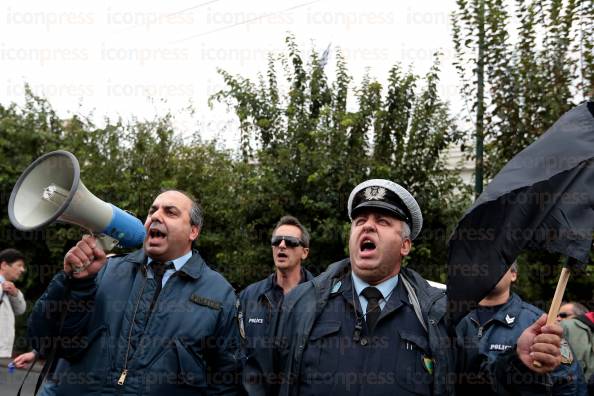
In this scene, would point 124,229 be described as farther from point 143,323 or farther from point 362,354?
point 362,354

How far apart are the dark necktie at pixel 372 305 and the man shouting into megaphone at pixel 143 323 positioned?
101 centimetres

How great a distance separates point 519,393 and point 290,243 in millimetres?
3834

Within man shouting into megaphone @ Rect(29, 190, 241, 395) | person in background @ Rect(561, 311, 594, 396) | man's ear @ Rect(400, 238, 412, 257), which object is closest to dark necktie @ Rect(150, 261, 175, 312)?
man shouting into megaphone @ Rect(29, 190, 241, 395)

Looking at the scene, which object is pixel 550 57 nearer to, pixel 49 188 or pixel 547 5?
pixel 547 5

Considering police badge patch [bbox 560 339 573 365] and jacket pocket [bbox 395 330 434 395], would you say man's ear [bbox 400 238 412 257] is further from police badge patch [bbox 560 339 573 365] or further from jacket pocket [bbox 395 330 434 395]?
police badge patch [bbox 560 339 573 365]

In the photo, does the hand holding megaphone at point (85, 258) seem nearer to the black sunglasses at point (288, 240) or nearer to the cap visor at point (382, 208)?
the cap visor at point (382, 208)

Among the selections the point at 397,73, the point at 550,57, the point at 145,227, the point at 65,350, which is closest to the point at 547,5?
the point at 550,57

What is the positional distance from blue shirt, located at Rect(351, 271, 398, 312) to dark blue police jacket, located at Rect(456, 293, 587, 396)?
1.20ft

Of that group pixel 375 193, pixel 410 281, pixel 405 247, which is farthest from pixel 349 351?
pixel 375 193

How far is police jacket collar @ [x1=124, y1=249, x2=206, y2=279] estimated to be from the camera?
166 inches

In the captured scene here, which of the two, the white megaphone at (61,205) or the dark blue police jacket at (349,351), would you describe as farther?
the white megaphone at (61,205)

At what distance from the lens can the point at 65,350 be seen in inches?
158

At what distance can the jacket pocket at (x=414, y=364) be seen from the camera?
3.26 meters

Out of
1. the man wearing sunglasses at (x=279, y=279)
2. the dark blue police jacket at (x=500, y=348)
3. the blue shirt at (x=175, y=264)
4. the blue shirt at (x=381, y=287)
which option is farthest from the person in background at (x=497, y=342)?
the man wearing sunglasses at (x=279, y=279)
